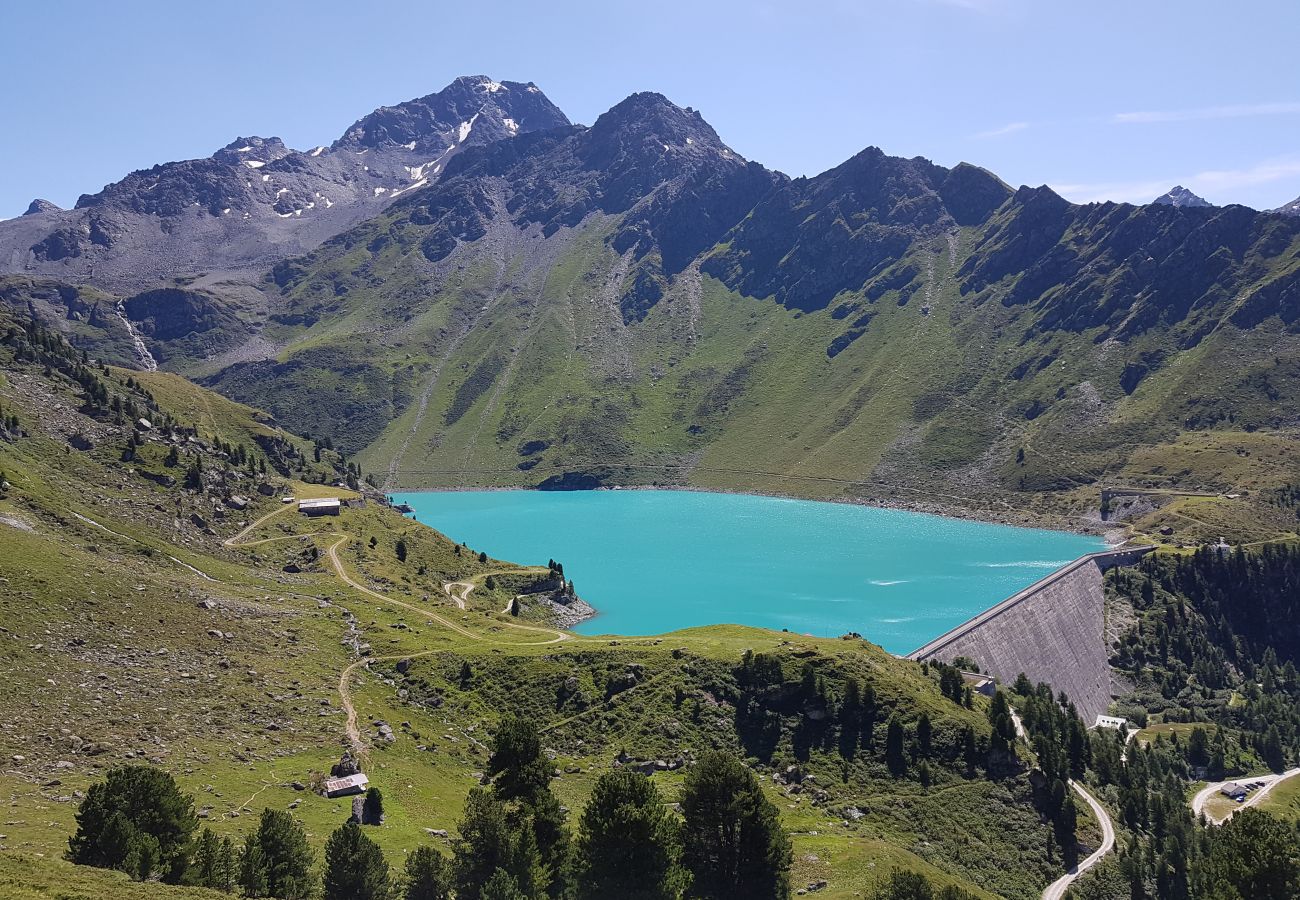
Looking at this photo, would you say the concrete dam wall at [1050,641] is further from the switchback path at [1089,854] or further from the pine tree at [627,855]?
the pine tree at [627,855]

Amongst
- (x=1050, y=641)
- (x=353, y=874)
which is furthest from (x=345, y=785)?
(x=1050, y=641)

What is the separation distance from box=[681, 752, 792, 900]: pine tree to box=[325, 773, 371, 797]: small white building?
22.2m

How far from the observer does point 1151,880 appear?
236 feet

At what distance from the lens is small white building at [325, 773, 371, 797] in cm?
5678

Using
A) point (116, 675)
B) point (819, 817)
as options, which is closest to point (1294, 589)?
point (819, 817)

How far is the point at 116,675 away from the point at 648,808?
4144cm

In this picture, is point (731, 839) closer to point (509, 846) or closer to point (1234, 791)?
point (509, 846)

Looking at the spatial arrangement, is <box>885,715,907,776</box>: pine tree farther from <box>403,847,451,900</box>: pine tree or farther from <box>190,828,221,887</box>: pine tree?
<box>190,828,221,887</box>: pine tree

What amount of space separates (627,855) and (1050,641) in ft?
390

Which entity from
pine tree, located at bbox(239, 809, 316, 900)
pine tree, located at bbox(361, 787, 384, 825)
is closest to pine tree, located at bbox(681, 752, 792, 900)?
pine tree, located at bbox(361, 787, 384, 825)

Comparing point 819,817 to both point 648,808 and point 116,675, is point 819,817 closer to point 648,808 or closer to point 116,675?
point 648,808

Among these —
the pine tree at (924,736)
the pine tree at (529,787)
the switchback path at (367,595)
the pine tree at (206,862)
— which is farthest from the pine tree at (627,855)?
the pine tree at (924,736)

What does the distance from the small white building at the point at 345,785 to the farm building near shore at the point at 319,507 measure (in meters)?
81.9

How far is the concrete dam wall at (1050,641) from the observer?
424 ft
